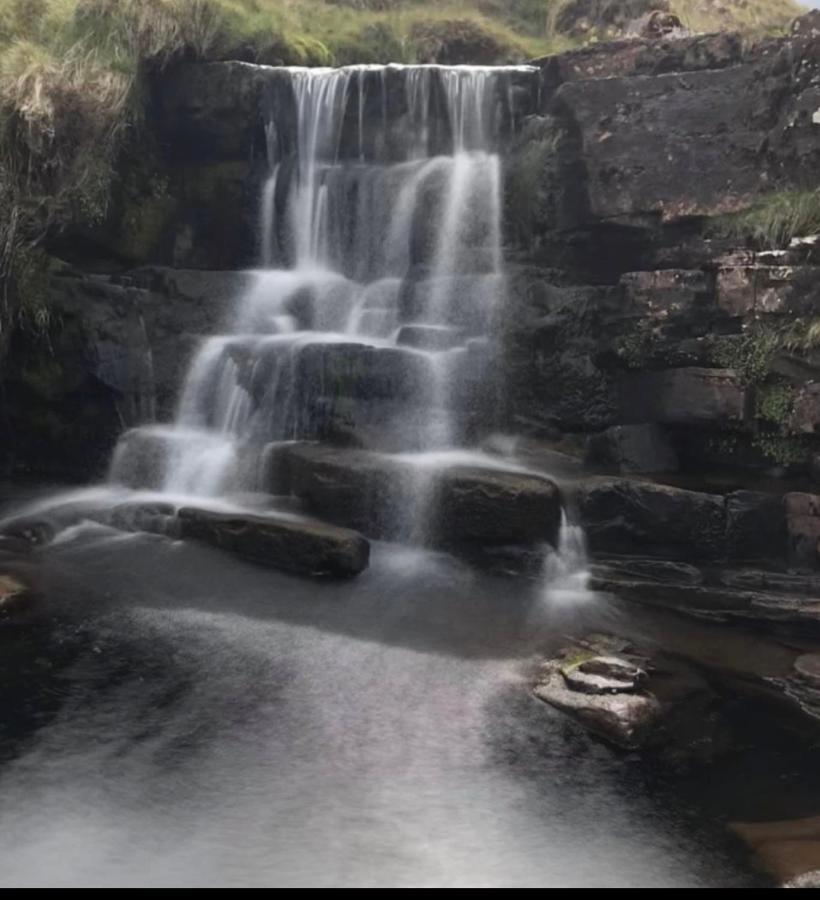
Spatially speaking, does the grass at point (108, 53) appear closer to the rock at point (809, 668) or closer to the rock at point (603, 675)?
the rock at point (603, 675)

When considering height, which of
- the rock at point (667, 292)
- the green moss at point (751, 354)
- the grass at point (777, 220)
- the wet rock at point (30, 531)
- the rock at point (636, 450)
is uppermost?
the grass at point (777, 220)

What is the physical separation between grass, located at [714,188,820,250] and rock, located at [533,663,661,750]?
20.6 ft

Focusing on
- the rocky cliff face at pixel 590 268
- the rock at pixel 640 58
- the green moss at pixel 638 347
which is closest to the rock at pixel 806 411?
the rocky cliff face at pixel 590 268

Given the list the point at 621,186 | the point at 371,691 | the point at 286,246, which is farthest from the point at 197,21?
the point at 371,691

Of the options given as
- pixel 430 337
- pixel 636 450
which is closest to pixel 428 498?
pixel 636 450

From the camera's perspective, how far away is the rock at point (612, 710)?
634cm

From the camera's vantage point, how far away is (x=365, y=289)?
1323 cm

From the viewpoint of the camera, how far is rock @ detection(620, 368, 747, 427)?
994 centimetres

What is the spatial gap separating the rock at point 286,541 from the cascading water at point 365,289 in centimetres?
99

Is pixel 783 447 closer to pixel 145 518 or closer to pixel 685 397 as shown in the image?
pixel 685 397

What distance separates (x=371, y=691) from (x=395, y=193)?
9.20 meters

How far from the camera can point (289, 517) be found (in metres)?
10.0

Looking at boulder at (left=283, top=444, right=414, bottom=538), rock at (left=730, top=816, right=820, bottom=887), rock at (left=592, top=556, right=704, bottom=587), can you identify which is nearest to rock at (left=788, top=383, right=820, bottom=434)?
rock at (left=592, top=556, right=704, bottom=587)

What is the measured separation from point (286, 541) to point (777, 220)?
23.1 feet
